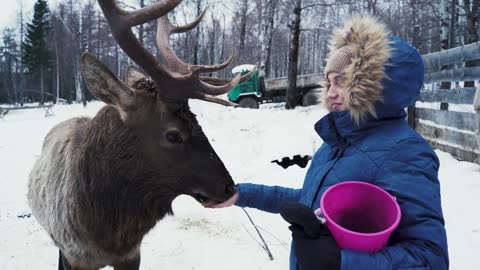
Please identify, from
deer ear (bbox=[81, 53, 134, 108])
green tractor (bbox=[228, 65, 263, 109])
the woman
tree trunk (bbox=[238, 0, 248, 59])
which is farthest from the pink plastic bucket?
tree trunk (bbox=[238, 0, 248, 59])

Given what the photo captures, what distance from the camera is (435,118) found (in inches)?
269

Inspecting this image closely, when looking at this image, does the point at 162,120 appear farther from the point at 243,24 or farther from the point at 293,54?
the point at 243,24

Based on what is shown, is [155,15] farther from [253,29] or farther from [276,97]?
[253,29]

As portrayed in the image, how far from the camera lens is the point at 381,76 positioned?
1.36 m

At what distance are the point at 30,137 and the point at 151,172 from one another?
12279 mm

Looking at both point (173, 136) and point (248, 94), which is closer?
point (173, 136)

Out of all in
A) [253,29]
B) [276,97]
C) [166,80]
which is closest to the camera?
[166,80]

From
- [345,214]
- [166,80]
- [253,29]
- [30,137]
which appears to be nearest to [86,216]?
[166,80]

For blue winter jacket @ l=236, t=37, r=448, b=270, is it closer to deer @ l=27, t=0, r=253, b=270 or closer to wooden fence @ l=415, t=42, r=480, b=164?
deer @ l=27, t=0, r=253, b=270

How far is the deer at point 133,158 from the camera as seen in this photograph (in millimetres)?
2129

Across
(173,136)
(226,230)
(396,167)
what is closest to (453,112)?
(226,230)

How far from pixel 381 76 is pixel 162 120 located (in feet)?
4.31

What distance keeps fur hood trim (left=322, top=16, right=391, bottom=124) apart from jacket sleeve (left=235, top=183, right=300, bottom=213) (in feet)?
2.45

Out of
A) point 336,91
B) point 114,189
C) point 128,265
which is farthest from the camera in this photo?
point 128,265
